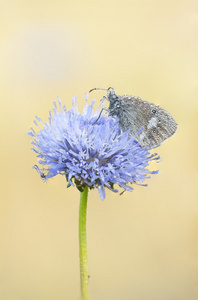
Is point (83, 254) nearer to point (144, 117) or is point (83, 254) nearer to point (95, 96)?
point (144, 117)

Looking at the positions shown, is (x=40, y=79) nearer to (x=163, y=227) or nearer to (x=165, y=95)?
(x=165, y=95)

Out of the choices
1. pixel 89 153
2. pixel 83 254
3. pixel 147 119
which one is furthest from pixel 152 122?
pixel 83 254

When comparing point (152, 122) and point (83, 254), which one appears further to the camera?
point (152, 122)

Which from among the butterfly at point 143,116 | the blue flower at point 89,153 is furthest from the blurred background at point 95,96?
the blue flower at point 89,153

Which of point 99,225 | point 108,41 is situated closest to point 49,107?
point 108,41

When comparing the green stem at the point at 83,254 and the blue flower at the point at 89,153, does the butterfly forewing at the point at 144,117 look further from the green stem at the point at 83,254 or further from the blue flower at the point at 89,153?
the green stem at the point at 83,254

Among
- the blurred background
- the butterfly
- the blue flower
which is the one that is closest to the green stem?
the blue flower
